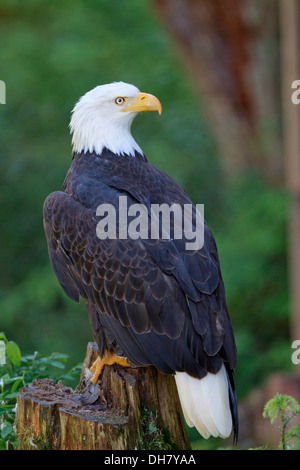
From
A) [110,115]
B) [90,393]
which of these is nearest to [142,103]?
[110,115]

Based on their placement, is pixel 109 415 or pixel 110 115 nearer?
pixel 109 415

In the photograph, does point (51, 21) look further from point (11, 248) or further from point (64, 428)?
point (64, 428)

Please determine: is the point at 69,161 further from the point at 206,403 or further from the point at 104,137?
the point at 206,403

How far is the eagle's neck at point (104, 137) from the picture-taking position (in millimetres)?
4578

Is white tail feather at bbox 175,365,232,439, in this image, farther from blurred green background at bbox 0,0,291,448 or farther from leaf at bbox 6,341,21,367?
blurred green background at bbox 0,0,291,448

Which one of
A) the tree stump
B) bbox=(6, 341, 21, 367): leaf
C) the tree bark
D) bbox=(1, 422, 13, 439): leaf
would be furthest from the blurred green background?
bbox=(1, 422, 13, 439): leaf

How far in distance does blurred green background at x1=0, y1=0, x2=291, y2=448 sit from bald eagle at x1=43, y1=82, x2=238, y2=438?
409cm

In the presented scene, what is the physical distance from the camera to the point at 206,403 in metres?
3.75

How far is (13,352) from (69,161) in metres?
6.10

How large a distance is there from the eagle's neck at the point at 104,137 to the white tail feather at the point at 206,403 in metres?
1.52

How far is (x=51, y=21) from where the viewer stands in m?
13.1

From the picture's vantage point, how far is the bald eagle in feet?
12.5

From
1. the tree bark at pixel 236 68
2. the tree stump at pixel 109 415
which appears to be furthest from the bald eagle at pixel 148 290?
the tree bark at pixel 236 68

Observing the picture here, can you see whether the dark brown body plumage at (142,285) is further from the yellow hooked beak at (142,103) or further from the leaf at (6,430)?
the leaf at (6,430)
